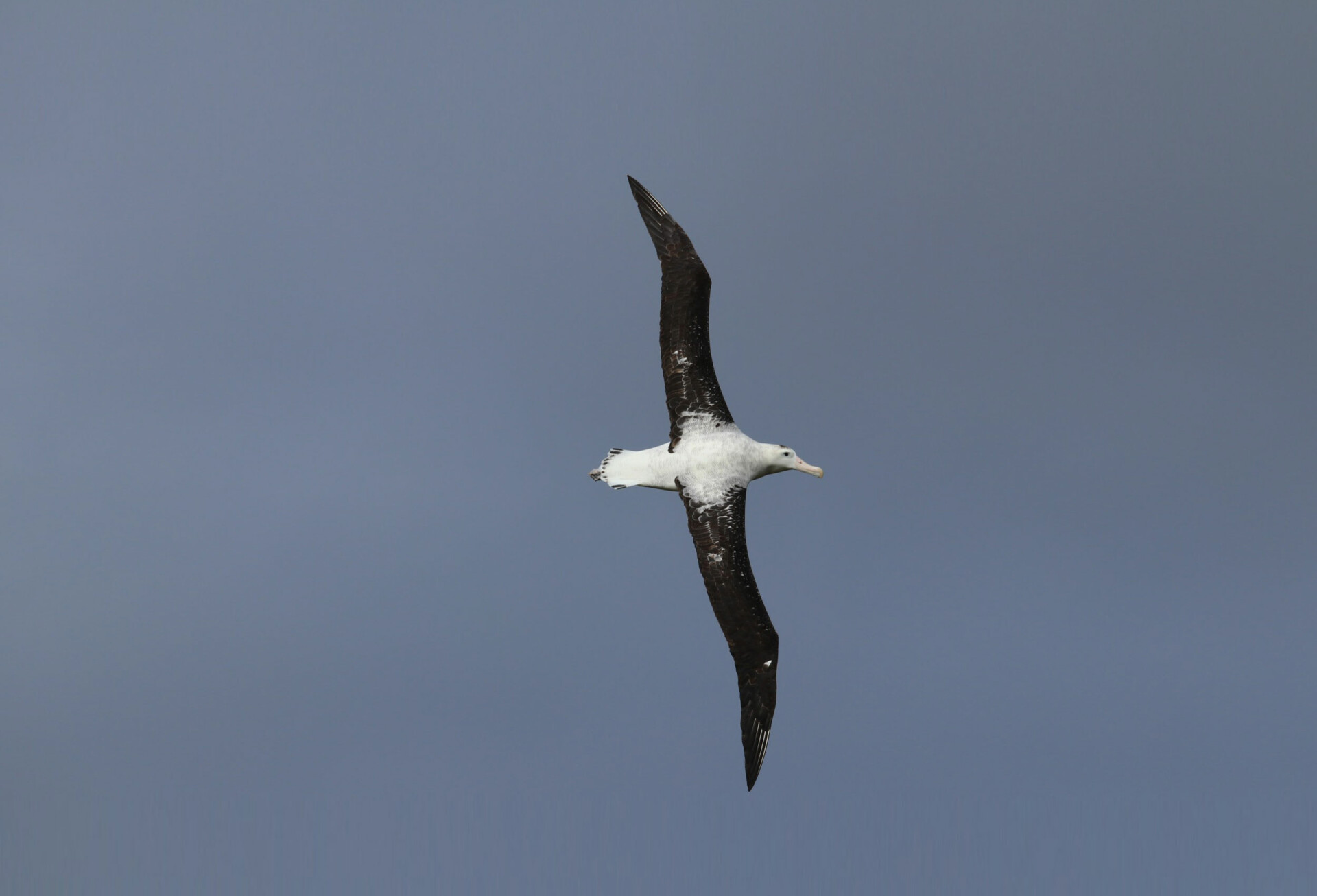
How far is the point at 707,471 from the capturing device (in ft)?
66.1

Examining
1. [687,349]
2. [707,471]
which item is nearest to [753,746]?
[707,471]

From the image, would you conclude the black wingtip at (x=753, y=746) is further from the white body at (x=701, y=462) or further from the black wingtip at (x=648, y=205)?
the black wingtip at (x=648, y=205)

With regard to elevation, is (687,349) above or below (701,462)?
above

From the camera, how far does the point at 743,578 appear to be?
19.4 m

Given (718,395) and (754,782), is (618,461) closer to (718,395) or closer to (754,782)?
(718,395)

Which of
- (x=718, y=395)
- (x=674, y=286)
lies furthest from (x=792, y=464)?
(x=674, y=286)

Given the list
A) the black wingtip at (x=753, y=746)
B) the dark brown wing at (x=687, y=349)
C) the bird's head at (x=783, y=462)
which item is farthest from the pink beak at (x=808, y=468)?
the black wingtip at (x=753, y=746)

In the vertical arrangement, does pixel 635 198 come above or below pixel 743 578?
above

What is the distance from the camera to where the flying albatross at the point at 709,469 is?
19156 millimetres

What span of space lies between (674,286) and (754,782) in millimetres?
8513

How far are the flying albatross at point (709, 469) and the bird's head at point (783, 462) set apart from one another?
2cm

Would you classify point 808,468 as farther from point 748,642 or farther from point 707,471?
point 748,642

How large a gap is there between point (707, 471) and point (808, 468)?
2.28m

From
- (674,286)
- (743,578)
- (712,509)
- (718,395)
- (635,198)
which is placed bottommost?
(743,578)
